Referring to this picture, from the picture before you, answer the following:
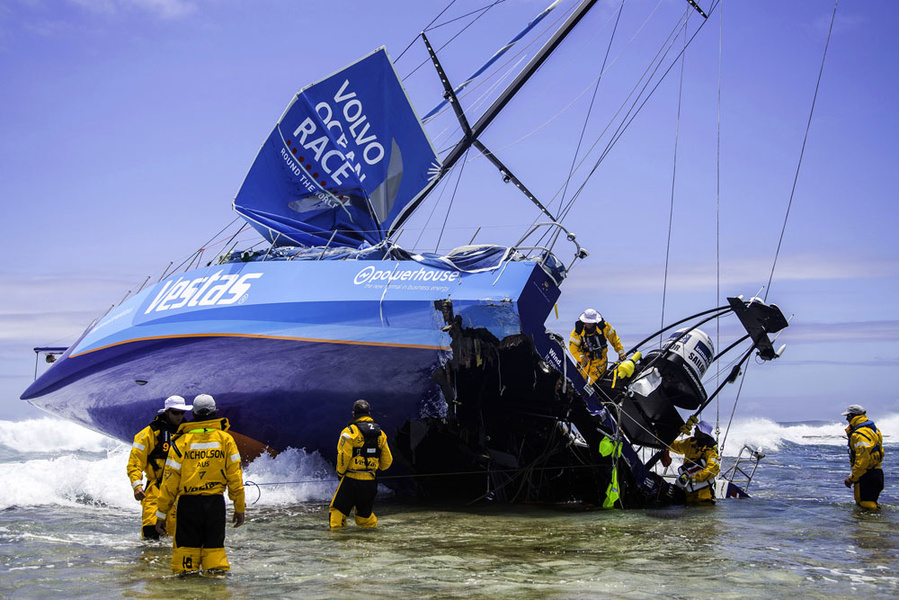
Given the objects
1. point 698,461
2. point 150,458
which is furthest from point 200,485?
point 698,461

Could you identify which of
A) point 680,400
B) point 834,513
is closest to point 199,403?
point 680,400

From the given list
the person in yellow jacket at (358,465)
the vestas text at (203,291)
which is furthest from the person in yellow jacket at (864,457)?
the vestas text at (203,291)

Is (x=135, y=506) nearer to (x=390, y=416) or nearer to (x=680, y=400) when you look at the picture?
(x=390, y=416)

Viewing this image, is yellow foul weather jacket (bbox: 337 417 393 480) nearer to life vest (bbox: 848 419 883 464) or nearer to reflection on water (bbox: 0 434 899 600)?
reflection on water (bbox: 0 434 899 600)

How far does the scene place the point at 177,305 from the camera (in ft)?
38.2

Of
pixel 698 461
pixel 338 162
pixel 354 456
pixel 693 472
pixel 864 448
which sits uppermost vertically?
pixel 338 162

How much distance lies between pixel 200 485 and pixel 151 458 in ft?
6.18

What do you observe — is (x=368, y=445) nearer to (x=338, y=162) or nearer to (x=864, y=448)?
(x=338, y=162)

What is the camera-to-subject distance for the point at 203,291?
11.5 meters

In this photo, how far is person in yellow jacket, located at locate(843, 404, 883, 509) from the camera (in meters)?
10.4

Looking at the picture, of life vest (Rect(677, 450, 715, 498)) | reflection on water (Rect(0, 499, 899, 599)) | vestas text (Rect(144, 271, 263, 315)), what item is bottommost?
reflection on water (Rect(0, 499, 899, 599))

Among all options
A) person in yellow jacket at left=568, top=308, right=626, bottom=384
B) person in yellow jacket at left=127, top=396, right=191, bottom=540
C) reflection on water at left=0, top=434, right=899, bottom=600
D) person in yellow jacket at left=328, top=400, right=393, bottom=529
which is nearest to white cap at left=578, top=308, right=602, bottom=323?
person in yellow jacket at left=568, top=308, right=626, bottom=384

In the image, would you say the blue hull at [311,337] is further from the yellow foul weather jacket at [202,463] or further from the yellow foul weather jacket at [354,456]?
the yellow foul weather jacket at [202,463]

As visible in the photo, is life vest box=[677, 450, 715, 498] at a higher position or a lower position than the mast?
lower
